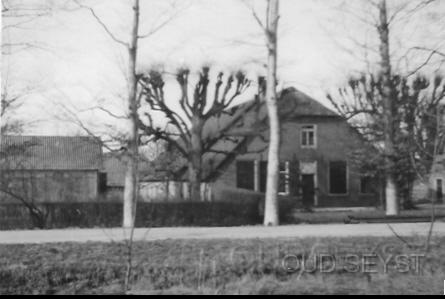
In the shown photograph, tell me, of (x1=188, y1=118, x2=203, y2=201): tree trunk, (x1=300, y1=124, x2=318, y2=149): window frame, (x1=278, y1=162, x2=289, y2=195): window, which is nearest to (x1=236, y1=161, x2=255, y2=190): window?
(x1=278, y1=162, x2=289, y2=195): window

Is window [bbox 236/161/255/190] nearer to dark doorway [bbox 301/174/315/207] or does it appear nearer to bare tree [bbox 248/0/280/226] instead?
dark doorway [bbox 301/174/315/207]

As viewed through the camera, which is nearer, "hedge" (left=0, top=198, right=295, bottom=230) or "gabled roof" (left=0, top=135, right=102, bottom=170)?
"hedge" (left=0, top=198, right=295, bottom=230)

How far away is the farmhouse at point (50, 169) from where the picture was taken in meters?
15.5

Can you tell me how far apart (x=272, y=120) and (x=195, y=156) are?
9.53 meters

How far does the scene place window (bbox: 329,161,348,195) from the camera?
2698 centimetres

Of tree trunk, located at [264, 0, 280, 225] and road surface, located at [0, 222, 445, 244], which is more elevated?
tree trunk, located at [264, 0, 280, 225]

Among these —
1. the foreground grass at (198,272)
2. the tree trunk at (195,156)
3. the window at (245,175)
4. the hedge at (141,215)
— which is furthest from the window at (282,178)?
the foreground grass at (198,272)

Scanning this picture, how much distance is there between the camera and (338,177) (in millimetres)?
27156

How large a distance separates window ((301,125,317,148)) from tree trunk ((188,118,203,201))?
6444mm

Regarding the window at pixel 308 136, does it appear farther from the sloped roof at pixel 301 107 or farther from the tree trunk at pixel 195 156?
the tree trunk at pixel 195 156

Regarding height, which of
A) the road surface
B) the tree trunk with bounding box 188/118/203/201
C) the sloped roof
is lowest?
the road surface

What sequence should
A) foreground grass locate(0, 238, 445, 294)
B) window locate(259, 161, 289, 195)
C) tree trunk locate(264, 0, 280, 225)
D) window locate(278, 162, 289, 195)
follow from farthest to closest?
window locate(259, 161, 289, 195) → window locate(278, 162, 289, 195) → tree trunk locate(264, 0, 280, 225) → foreground grass locate(0, 238, 445, 294)

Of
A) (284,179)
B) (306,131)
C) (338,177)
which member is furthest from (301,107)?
(284,179)
